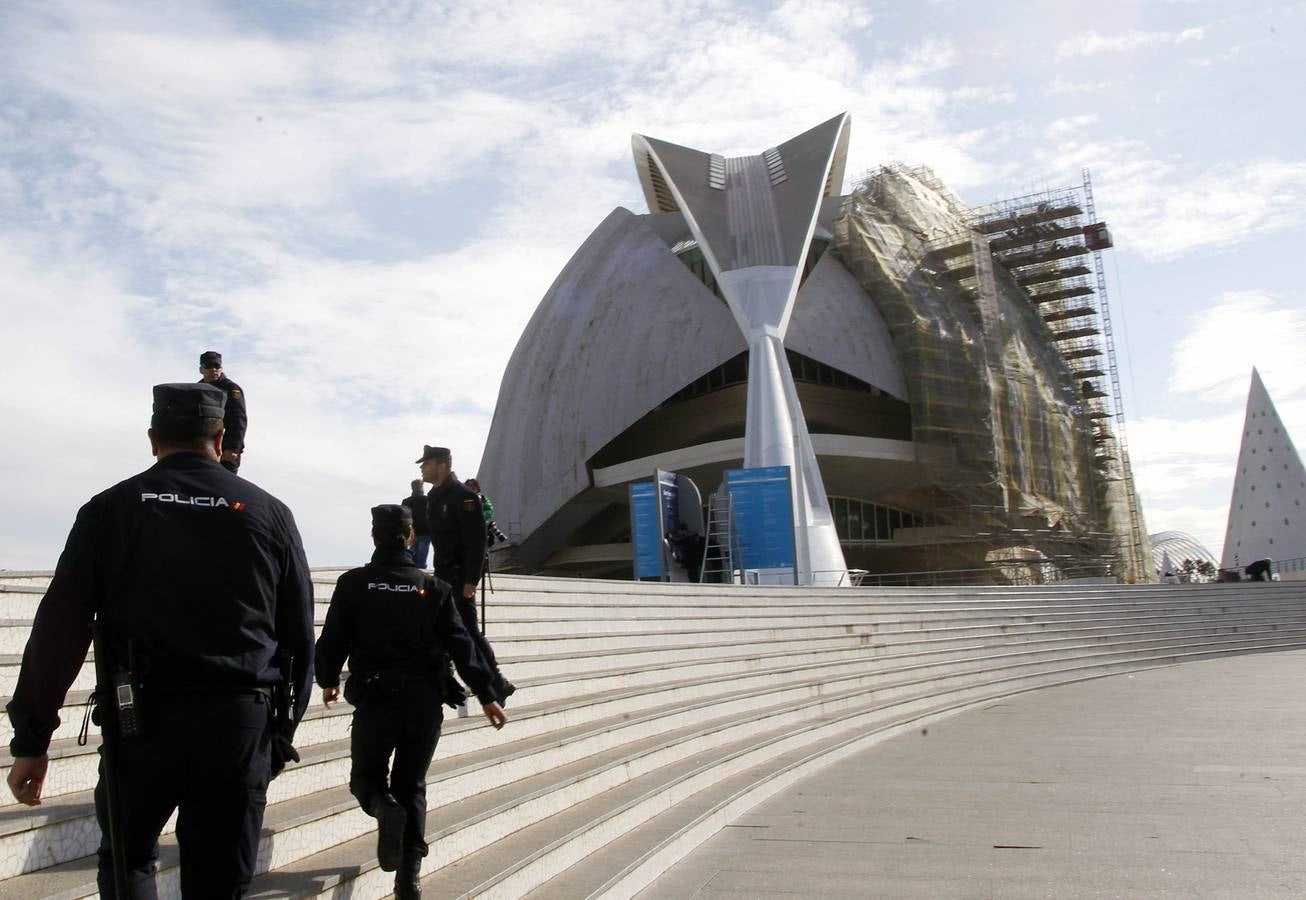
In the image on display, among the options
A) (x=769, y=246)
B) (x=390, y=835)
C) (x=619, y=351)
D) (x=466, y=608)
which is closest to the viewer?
(x=390, y=835)

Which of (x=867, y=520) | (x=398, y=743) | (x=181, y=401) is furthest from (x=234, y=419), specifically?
(x=867, y=520)

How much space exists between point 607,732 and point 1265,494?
134ft

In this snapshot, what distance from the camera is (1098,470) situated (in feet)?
116

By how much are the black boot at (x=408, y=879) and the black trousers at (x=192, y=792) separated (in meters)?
1.10

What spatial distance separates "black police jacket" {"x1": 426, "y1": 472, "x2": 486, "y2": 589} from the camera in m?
4.70

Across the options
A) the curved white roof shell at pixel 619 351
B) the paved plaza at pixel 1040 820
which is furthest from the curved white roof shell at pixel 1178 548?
the paved plaza at pixel 1040 820

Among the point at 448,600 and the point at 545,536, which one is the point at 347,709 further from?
the point at 545,536

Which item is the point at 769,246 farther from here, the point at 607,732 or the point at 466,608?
the point at 466,608

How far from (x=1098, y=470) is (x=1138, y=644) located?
18.4 m

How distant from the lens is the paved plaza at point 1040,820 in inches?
172

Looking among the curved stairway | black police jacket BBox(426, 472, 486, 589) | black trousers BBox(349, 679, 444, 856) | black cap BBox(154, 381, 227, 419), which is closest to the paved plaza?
the curved stairway

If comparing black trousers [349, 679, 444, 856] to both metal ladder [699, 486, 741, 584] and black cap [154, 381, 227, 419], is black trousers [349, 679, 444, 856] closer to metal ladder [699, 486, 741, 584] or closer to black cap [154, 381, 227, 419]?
black cap [154, 381, 227, 419]

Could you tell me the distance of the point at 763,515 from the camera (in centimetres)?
1739

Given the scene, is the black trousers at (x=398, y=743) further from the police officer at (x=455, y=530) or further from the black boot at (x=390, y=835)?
the police officer at (x=455, y=530)
